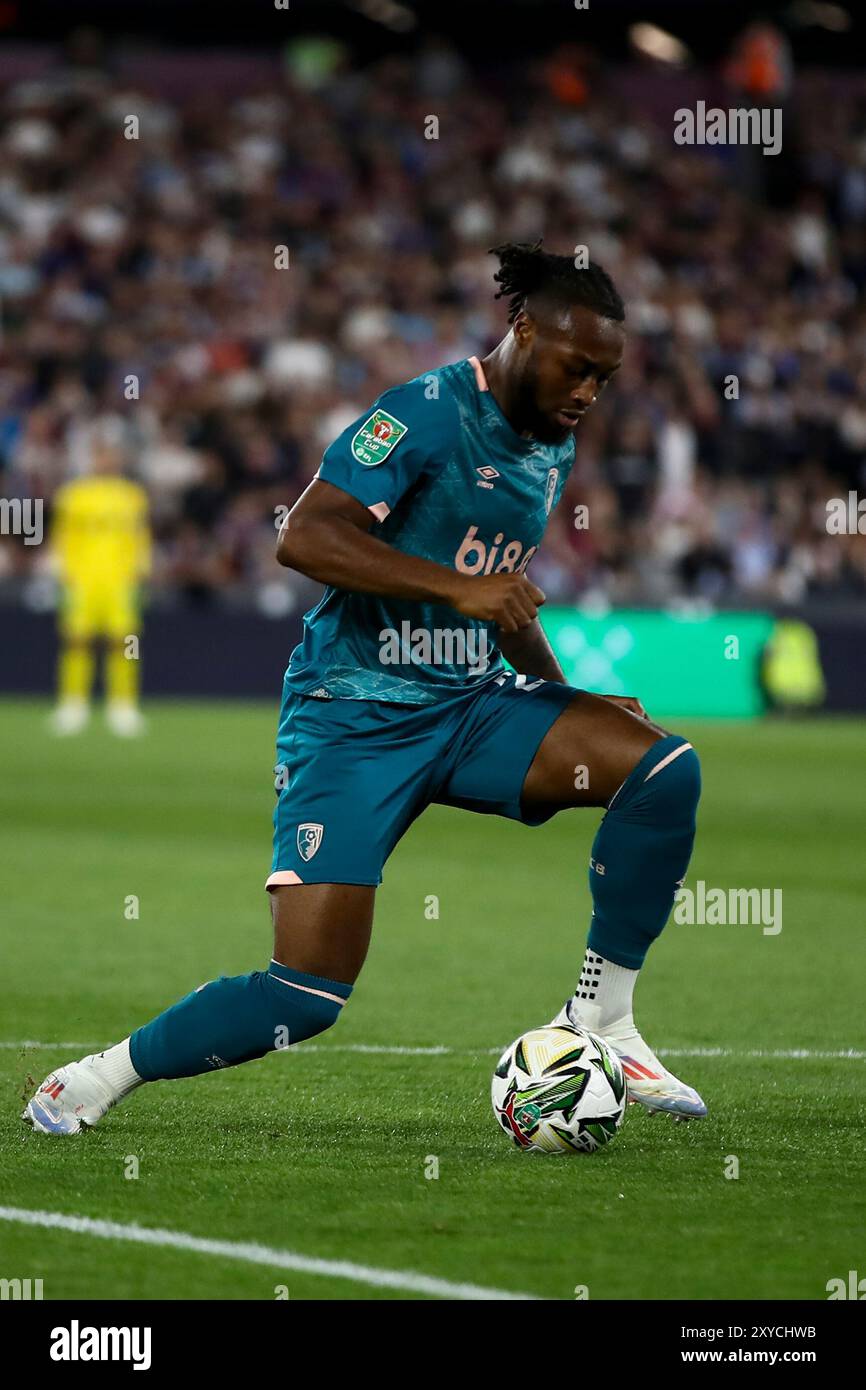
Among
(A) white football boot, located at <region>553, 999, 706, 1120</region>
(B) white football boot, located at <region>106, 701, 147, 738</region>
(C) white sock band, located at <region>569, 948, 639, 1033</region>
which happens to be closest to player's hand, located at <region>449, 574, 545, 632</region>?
(C) white sock band, located at <region>569, 948, 639, 1033</region>

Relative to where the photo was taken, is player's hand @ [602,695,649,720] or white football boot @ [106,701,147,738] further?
white football boot @ [106,701,147,738]

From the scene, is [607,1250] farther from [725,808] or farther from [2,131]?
[2,131]

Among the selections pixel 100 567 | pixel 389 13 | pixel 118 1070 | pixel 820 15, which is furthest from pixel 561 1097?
pixel 820 15

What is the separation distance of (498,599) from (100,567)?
13336mm

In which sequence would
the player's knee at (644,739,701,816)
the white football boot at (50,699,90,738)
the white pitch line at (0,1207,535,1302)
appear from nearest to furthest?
the white pitch line at (0,1207,535,1302), the player's knee at (644,739,701,816), the white football boot at (50,699,90,738)

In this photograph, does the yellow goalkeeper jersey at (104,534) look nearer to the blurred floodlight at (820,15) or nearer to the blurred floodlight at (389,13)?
the blurred floodlight at (389,13)

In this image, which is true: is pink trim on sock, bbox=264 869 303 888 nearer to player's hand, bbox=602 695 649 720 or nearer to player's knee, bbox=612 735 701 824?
player's knee, bbox=612 735 701 824

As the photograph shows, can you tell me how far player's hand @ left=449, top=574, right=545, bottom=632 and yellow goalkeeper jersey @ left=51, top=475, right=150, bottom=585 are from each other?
43.5 feet

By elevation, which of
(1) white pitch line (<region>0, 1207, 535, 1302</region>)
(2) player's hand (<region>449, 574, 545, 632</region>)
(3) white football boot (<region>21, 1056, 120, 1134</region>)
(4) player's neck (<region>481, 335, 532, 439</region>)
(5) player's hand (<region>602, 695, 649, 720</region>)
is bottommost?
(1) white pitch line (<region>0, 1207, 535, 1302</region>)

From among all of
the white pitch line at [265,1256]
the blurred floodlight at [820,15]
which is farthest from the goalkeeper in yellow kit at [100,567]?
the white pitch line at [265,1256]

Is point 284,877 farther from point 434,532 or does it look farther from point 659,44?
point 659,44

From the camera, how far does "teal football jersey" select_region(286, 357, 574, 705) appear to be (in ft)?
16.0

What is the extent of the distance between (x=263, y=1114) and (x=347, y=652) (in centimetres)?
115

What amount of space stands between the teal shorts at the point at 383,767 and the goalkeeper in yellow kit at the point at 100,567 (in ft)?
41.0
